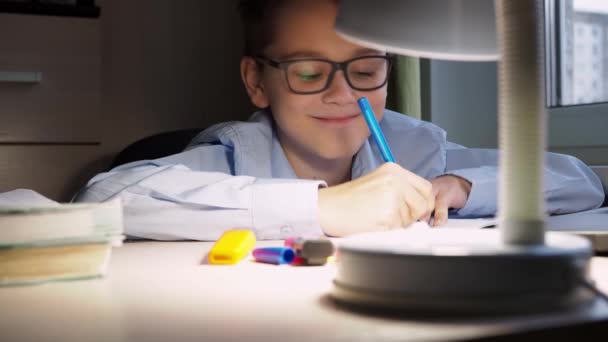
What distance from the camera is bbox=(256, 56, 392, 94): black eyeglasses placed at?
1.20 metres

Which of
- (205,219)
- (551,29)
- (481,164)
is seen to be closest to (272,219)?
(205,219)

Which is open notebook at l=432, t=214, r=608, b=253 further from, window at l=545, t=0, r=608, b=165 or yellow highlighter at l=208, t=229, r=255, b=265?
window at l=545, t=0, r=608, b=165

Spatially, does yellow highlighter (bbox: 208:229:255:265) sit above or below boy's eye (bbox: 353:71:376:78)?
below

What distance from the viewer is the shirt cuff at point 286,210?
0.92m

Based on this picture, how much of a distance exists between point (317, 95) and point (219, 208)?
37 centimetres

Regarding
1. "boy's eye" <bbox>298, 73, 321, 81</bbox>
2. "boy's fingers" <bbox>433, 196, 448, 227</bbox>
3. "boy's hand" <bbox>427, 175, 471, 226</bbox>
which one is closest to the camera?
"boy's fingers" <bbox>433, 196, 448, 227</bbox>

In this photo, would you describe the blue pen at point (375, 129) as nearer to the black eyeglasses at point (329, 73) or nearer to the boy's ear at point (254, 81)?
the black eyeglasses at point (329, 73)

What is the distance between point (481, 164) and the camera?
1.51m

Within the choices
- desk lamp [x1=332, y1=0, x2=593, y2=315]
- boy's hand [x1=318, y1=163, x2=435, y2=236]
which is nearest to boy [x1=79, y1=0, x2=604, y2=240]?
boy's hand [x1=318, y1=163, x2=435, y2=236]

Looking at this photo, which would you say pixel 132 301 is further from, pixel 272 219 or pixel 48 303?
pixel 272 219

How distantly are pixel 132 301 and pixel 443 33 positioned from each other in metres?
0.44

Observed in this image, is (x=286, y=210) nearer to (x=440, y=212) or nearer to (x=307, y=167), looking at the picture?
(x=440, y=212)

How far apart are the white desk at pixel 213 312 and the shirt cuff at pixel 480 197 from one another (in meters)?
0.62

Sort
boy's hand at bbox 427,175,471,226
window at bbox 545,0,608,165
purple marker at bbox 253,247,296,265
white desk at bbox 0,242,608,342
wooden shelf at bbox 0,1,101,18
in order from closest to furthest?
white desk at bbox 0,242,608,342 → purple marker at bbox 253,247,296,265 → boy's hand at bbox 427,175,471,226 → window at bbox 545,0,608,165 → wooden shelf at bbox 0,1,101,18
